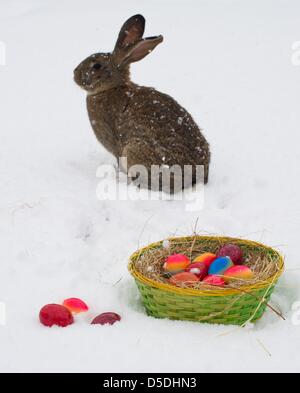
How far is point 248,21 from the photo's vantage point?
356 inches

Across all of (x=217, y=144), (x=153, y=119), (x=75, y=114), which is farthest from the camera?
(x=75, y=114)

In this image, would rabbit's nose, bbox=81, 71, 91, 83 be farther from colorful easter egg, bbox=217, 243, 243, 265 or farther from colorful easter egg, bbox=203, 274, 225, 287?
colorful easter egg, bbox=203, 274, 225, 287

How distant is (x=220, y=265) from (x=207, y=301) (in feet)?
1.03

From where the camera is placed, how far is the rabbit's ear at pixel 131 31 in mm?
5367

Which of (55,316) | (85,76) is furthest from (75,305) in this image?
(85,76)

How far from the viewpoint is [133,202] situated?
15.5 ft

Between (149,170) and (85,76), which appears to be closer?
(149,170)

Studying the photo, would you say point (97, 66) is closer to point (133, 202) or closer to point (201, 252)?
point (133, 202)

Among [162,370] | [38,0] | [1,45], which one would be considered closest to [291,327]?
[162,370]

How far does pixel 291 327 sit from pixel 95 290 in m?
1.11

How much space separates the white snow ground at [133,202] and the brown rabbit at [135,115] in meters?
0.32

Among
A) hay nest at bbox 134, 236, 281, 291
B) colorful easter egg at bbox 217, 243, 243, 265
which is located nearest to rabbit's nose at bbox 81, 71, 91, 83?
hay nest at bbox 134, 236, 281, 291

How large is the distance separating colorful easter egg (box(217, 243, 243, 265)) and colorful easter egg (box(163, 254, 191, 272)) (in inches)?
→ 9.7

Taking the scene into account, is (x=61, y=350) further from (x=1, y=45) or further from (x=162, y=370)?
(x=1, y=45)
